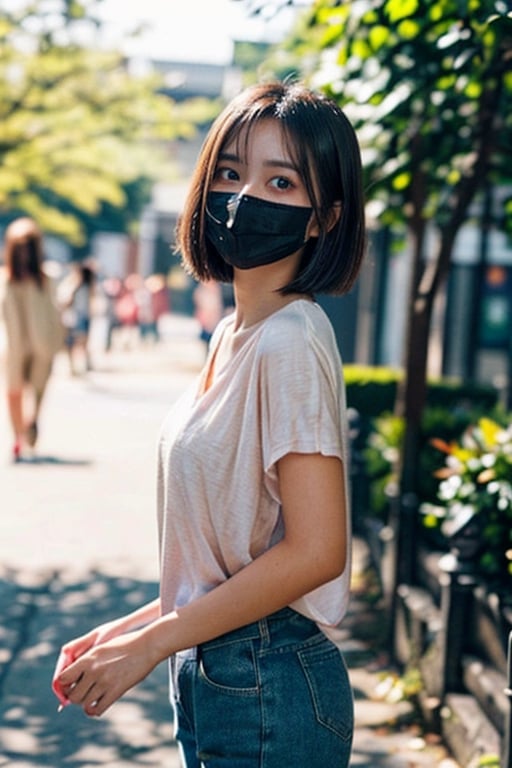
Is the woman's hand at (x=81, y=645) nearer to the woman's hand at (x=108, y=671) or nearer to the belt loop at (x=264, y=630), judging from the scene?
the woman's hand at (x=108, y=671)

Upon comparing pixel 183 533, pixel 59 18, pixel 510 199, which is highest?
pixel 59 18

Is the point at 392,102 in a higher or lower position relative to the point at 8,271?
higher

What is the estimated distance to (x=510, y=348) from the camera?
14.7m

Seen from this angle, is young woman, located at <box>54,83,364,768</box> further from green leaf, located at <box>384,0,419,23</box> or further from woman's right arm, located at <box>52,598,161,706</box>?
green leaf, located at <box>384,0,419,23</box>

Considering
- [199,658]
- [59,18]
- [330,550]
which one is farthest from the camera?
[59,18]

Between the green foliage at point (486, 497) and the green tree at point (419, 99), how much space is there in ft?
3.55

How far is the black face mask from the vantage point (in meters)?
2.12

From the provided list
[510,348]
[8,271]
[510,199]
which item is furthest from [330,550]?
[510,348]

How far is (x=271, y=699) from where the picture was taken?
205 centimetres

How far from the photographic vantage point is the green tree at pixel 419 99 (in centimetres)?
447

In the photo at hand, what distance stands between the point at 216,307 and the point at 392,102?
18.0m

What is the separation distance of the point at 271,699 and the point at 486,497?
3013 millimetres

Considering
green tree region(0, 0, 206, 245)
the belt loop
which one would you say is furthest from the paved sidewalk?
green tree region(0, 0, 206, 245)

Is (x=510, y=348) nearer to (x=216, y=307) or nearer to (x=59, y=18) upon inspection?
(x=59, y=18)
